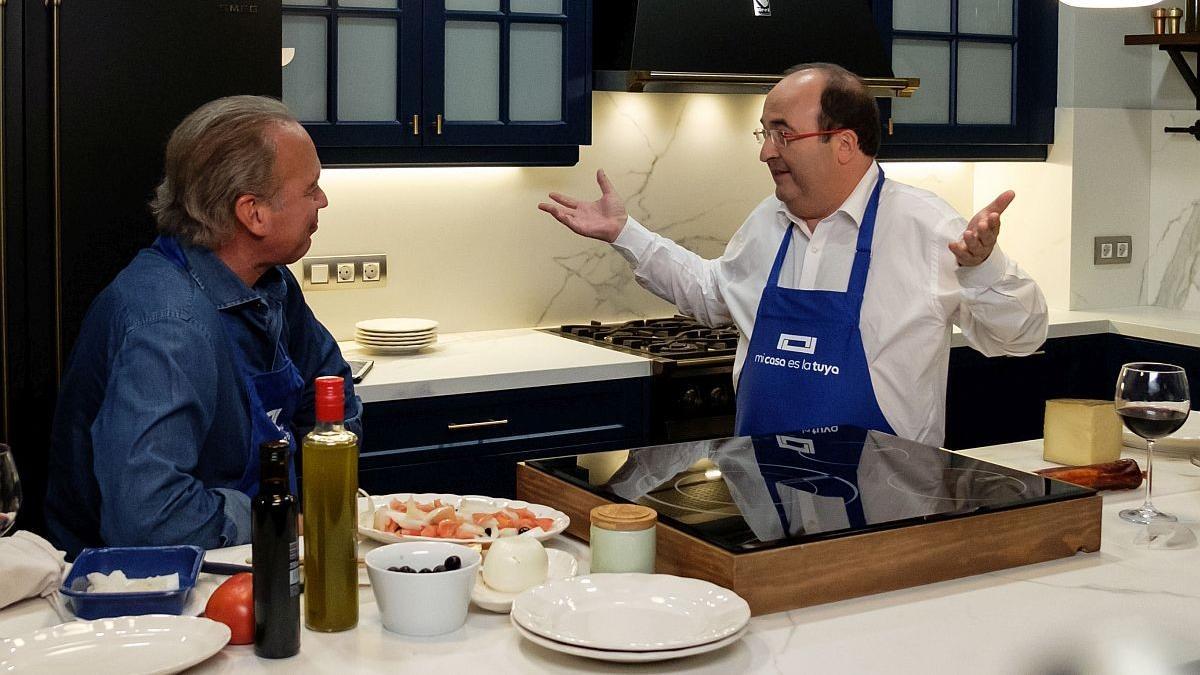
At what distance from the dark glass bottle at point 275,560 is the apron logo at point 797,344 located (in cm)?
158

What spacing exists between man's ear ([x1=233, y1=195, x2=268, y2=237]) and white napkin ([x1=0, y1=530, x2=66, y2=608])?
0.73 meters

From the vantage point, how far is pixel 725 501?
5.97ft

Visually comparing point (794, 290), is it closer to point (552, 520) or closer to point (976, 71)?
point (552, 520)

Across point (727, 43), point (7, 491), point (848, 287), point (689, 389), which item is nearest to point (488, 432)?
point (689, 389)

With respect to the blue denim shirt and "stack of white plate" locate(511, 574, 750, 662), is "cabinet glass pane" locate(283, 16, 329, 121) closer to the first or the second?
the blue denim shirt

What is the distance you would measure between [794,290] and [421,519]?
1274 mm

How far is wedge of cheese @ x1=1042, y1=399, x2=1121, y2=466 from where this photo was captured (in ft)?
7.96

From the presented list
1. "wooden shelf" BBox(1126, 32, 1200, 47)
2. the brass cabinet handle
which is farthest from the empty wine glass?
"wooden shelf" BBox(1126, 32, 1200, 47)

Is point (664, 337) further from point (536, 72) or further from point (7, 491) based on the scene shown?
point (7, 491)

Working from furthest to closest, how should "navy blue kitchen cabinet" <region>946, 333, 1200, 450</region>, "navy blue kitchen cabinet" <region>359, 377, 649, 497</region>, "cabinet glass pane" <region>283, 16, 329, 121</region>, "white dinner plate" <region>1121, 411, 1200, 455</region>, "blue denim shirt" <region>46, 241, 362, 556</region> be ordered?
"navy blue kitchen cabinet" <region>946, 333, 1200, 450</region>, "cabinet glass pane" <region>283, 16, 329, 121</region>, "navy blue kitchen cabinet" <region>359, 377, 649, 497</region>, "white dinner plate" <region>1121, 411, 1200, 455</region>, "blue denim shirt" <region>46, 241, 362, 556</region>

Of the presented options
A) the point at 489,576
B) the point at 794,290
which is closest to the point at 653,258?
the point at 794,290

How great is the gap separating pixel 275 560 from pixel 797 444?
96 centimetres

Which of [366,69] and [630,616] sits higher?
[366,69]

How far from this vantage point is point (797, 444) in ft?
7.09
